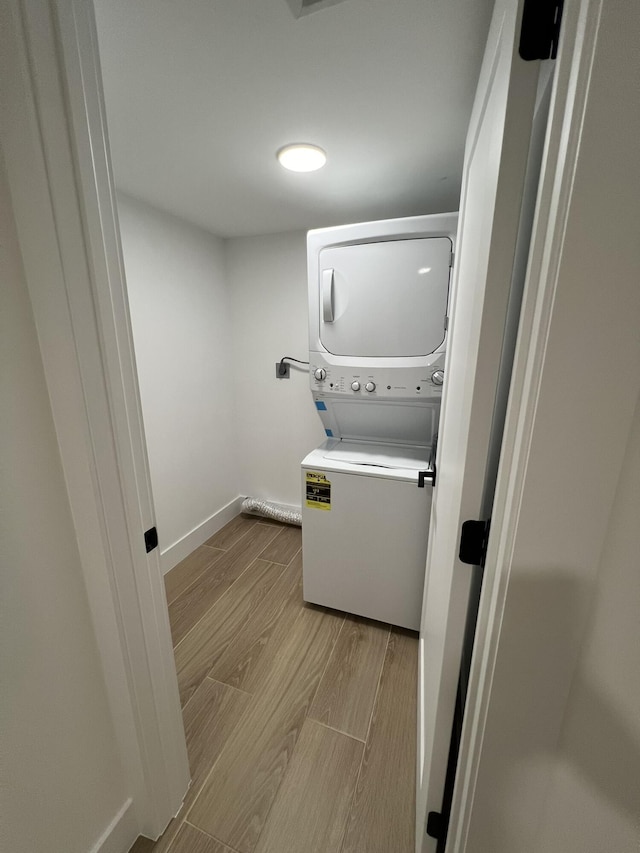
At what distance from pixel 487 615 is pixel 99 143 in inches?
44.8

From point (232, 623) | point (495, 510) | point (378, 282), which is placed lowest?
point (232, 623)

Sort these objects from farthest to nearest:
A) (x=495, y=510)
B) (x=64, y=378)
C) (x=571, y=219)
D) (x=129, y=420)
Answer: (x=129, y=420) < (x=64, y=378) < (x=495, y=510) < (x=571, y=219)

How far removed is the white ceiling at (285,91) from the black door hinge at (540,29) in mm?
523

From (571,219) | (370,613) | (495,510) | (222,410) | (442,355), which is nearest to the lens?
(571,219)

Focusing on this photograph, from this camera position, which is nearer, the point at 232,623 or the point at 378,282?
the point at 378,282

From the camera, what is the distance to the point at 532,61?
40cm

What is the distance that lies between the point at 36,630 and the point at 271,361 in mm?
1934

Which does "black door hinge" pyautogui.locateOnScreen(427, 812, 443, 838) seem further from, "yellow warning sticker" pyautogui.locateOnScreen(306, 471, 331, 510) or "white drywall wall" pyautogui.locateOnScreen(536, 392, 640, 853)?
"yellow warning sticker" pyautogui.locateOnScreen(306, 471, 331, 510)

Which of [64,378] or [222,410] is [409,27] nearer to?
[64,378]

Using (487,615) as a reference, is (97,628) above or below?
below

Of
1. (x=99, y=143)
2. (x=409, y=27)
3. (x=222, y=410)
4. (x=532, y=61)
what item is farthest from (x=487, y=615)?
(x=222, y=410)

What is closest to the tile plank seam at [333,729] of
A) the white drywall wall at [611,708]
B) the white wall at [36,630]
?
the white wall at [36,630]

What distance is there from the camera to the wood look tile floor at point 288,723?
3.09 feet

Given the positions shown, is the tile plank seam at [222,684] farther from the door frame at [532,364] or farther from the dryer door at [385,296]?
the dryer door at [385,296]
